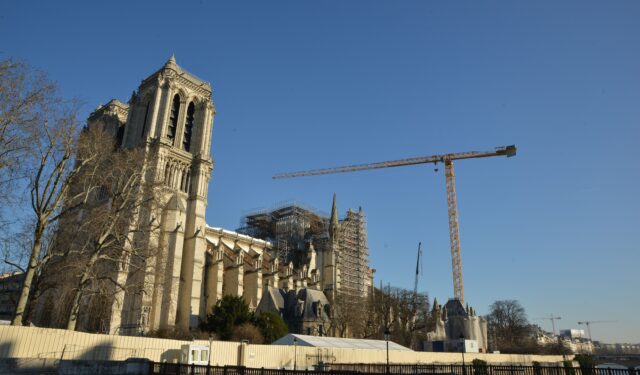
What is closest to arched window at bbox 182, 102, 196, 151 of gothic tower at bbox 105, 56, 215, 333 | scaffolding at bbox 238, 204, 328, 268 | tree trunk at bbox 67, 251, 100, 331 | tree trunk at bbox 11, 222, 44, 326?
gothic tower at bbox 105, 56, 215, 333

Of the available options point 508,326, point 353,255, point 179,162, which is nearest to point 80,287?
point 179,162

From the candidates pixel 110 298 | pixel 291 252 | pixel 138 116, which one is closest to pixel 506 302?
pixel 291 252

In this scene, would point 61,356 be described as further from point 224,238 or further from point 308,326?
point 224,238

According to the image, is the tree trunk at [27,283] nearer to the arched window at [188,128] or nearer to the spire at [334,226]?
the arched window at [188,128]

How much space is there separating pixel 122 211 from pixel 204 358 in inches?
367

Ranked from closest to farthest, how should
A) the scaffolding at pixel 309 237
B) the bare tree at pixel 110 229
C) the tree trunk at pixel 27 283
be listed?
the tree trunk at pixel 27 283, the bare tree at pixel 110 229, the scaffolding at pixel 309 237

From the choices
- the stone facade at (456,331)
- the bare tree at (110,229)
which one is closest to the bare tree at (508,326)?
the stone facade at (456,331)

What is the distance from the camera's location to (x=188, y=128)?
6003cm

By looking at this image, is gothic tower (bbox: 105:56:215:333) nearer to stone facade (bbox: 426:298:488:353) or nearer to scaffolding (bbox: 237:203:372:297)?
scaffolding (bbox: 237:203:372:297)

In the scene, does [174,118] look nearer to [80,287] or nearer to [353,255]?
[80,287]

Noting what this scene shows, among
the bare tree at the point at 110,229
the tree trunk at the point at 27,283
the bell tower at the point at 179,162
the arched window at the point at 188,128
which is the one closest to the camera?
the tree trunk at the point at 27,283

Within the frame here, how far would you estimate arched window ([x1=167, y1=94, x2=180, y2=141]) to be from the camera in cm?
5694

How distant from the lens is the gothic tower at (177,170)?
45094mm

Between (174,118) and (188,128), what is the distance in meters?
2.63
